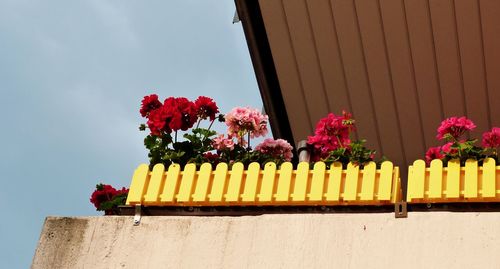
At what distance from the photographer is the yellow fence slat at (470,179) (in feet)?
21.2

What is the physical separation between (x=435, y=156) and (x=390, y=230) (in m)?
0.85

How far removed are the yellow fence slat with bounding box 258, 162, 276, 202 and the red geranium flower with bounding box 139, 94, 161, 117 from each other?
1.08m

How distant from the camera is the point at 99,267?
669cm

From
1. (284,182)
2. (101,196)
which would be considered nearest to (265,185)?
(284,182)

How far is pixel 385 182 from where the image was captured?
666cm

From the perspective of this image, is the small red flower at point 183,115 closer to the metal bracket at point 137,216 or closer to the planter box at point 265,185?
the planter box at point 265,185

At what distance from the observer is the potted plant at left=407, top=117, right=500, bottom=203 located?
6.46 m

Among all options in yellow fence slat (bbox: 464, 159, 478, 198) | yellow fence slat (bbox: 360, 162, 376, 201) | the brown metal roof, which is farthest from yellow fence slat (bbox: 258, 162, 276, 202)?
the brown metal roof

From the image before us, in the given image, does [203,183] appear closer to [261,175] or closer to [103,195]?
[261,175]

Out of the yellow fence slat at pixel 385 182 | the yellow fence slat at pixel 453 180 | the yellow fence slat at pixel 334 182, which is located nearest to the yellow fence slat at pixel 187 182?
the yellow fence slat at pixel 334 182

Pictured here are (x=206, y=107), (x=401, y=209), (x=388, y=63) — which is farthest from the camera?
(x=388, y=63)

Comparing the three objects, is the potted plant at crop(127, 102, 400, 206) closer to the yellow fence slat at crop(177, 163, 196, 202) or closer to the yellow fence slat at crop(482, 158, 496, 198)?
the yellow fence slat at crop(177, 163, 196, 202)

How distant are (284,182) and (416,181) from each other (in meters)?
0.81

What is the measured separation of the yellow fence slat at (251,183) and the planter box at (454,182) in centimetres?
95
